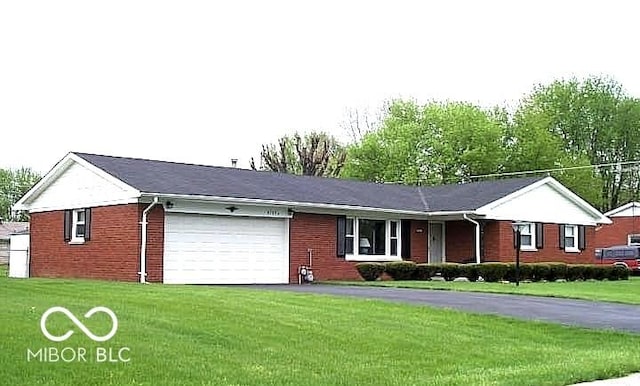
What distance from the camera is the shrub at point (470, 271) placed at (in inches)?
1209

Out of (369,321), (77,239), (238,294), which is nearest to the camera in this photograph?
(369,321)

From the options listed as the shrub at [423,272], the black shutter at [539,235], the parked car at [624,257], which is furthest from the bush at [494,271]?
the parked car at [624,257]

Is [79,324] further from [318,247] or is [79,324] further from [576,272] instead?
[576,272]

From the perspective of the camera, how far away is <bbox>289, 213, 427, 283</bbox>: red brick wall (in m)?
30.5

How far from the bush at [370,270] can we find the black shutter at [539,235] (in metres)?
8.49

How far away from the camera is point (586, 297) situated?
22.3m

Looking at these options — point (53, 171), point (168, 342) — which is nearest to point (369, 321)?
point (168, 342)

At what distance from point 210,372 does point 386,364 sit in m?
2.37

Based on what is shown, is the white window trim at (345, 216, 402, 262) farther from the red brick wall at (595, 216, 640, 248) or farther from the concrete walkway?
the red brick wall at (595, 216, 640, 248)

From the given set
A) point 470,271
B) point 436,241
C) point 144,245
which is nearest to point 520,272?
point 470,271

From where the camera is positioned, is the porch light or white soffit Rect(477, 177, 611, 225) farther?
white soffit Rect(477, 177, 611, 225)

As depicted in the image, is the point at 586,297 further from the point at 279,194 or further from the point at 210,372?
the point at 210,372

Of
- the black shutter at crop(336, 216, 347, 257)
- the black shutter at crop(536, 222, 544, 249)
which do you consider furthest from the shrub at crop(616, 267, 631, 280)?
the black shutter at crop(336, 216, 347, 257)

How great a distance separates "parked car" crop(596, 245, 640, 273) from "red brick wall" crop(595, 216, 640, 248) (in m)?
11.9
